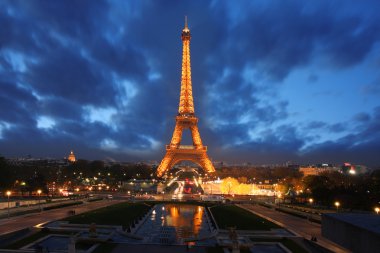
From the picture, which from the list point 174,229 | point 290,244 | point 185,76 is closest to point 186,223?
point 174,229

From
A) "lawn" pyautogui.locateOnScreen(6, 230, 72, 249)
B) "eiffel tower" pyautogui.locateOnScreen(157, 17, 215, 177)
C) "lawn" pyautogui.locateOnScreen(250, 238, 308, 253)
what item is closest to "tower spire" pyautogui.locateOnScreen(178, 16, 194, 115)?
"eiffel tower" pyautogui.locateOnScreen(157, 17, 215, 177)

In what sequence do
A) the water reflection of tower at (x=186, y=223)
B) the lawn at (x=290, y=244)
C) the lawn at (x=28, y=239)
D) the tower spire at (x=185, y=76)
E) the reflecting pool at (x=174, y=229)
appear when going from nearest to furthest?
the lawn at (x=28, y=239)
the lawn at (x=290, y=244)
the reflecting pool at (x=174, y=229)
the water reflection of tower at (x=186, y=223)
the tower spire at (x=185, y=76)

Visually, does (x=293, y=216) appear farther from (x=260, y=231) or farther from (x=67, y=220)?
(x=67, y=220)

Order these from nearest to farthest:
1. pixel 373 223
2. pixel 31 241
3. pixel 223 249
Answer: pixel 373 223
pixel 223 249
pixel 31 241

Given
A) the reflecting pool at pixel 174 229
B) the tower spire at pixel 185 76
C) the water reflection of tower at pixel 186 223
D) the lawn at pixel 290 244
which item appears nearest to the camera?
the lawn at pixel 290 244

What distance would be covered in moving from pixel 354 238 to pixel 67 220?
2651cm

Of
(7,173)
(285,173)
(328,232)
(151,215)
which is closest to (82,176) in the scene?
(7,173)

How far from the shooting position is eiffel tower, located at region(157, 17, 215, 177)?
87875 mm

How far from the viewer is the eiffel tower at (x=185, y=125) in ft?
288

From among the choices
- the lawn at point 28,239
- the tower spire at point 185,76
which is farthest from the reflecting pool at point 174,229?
the tower spire at point 185,76

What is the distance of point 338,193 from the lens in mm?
46656

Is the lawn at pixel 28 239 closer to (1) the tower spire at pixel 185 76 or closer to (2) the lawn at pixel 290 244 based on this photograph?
(2) the lawn at pixel 290 244

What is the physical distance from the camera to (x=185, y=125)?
92.1 m

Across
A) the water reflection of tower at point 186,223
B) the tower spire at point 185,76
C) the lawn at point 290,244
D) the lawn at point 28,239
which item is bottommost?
the lawn at point 290,244
